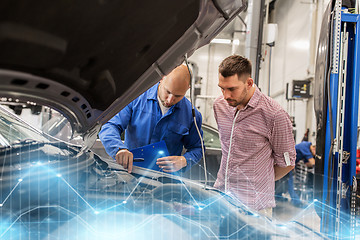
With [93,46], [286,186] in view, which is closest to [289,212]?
[286,186]

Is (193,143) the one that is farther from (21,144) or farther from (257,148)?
(21,144)

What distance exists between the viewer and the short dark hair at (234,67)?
1646 mm

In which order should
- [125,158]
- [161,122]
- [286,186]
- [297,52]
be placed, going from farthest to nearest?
[297,52] → [286,186] → [161,122] → [125,158]

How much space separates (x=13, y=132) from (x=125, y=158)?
1.77ft

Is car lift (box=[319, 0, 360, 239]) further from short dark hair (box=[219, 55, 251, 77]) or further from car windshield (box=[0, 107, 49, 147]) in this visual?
car windshield (box=[0, 107, 49, 147])

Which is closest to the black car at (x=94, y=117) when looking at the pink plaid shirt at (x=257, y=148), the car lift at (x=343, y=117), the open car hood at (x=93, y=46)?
the open car hood at (x=93, y=46)

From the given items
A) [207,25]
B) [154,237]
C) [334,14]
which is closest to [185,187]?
[154,237]

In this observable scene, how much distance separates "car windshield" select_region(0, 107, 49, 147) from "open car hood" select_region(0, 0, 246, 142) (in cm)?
34

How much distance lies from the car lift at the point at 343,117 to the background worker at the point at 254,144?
867mm

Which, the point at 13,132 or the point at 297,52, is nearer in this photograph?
the point at 13,132

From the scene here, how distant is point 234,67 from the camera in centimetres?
165
